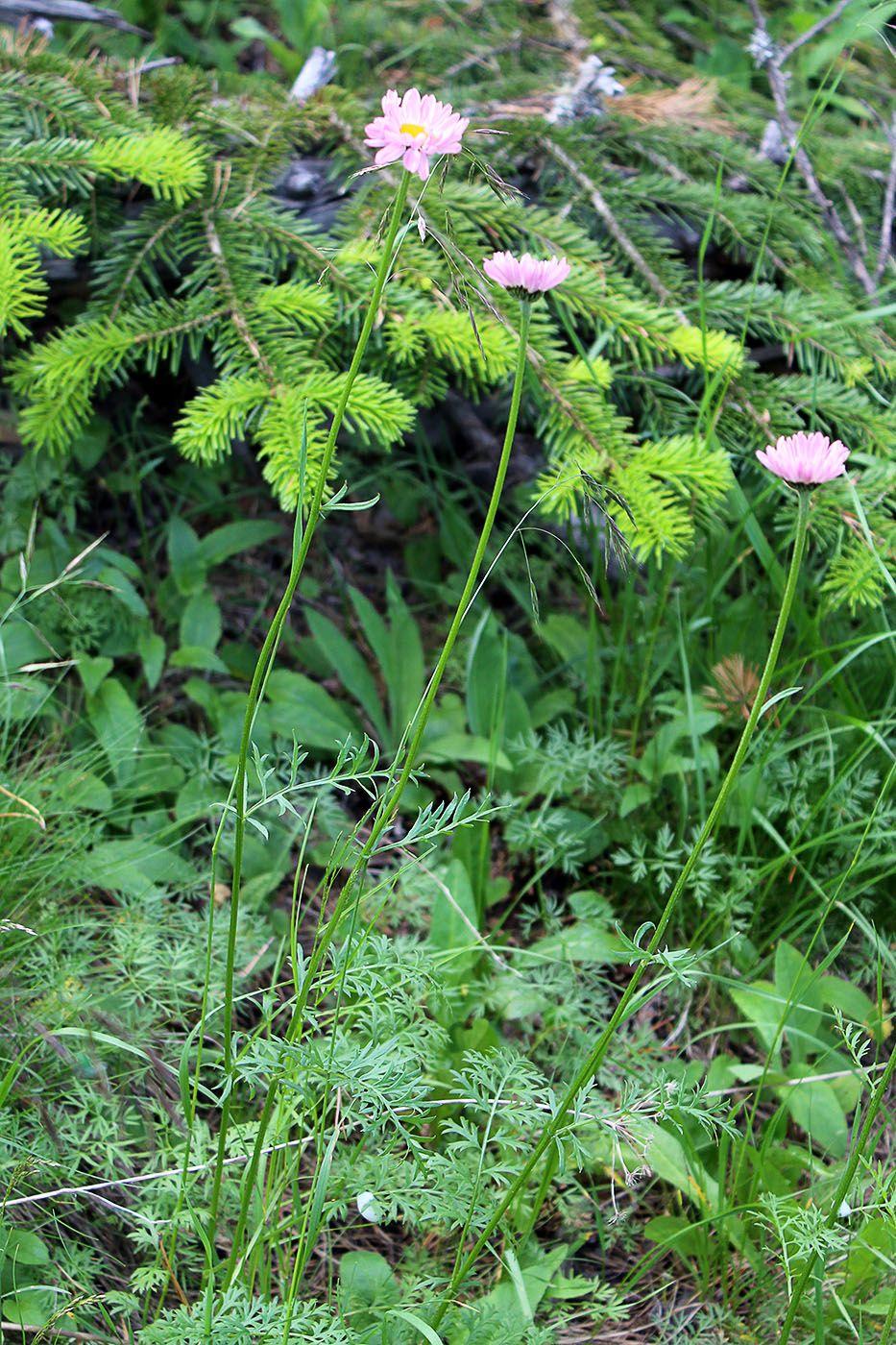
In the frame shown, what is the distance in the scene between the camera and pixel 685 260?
8.07 ft

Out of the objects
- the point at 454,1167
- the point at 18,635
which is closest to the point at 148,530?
the point at 18,635

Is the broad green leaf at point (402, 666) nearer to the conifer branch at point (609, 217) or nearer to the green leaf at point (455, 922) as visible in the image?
the green leaf at point (455, 922)

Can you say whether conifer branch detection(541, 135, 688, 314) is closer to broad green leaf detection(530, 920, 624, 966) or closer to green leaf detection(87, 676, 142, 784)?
broad green leaf detection(530, 920, 624, 966)

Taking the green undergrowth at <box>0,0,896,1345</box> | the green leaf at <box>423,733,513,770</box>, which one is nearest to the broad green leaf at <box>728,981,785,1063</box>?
the green undergrowth at <box>0,0,896,1345</box>

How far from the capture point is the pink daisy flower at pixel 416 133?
0.77 m

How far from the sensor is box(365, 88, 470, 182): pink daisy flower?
2.53ft

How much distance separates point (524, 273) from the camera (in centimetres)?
85

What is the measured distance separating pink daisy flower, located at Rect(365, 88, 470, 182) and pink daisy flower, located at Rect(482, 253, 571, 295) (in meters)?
0.11

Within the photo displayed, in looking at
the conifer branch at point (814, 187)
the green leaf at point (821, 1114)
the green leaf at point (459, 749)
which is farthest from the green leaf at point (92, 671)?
the conifer branch at point (814, 187)

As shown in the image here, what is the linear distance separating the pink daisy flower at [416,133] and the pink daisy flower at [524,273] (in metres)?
0.11

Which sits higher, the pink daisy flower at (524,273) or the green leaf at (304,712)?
the pink daisy flower at (524,273)

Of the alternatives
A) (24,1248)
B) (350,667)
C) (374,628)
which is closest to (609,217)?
(374,628)

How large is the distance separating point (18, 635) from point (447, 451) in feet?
4.07

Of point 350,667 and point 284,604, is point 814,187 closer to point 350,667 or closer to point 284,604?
point 350,667
